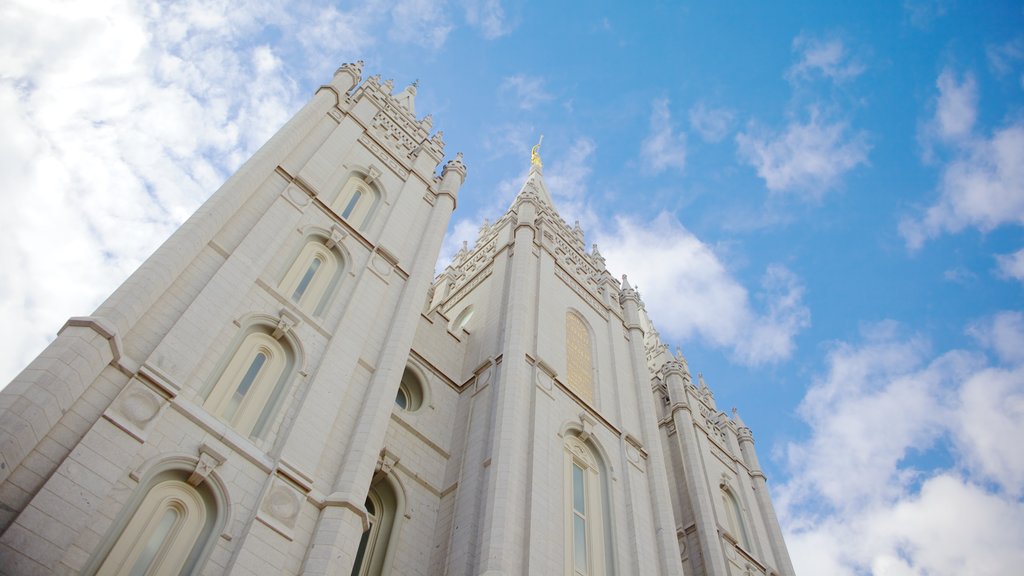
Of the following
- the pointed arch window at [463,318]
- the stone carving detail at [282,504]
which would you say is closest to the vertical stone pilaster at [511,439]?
the pointed arch window at [463,318]

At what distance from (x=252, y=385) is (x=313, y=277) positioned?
11.8 feet

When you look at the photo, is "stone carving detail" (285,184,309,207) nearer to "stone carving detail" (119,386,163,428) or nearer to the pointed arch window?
"stone carving detail" (119,386,163,428)

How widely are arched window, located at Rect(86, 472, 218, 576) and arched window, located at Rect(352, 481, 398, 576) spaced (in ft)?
11.4

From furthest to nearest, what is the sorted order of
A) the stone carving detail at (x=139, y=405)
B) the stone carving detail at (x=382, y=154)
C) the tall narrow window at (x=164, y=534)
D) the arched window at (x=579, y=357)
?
the stone carving detail at (x=382, y=154)
the arched window at (x=579, y=357)
the stone carving detail at (x=139, y=405)
the tall narrow window at (x=164, y=534)

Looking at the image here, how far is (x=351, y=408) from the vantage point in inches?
549

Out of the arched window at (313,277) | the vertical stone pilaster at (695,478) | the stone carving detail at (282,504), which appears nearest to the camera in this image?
the stone carving detail at (282,504)

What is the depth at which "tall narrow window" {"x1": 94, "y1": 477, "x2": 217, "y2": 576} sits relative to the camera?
31.4 ft

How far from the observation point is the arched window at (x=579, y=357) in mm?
21209

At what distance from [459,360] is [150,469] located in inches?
429

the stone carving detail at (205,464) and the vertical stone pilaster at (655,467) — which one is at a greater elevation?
the vertical stone pilaster at (655,467)

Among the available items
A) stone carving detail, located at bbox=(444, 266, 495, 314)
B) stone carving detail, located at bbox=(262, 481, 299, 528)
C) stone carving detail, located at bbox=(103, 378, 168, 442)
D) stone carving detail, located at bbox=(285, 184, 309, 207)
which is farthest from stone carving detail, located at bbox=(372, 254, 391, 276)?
stone carving detail, located at bbox=(444, 266, 495, 314)

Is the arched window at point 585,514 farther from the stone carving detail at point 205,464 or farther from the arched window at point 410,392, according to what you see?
the stone carving detail at point 205,464

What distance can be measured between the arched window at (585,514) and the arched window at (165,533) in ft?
24.4

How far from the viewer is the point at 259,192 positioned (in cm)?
1577
